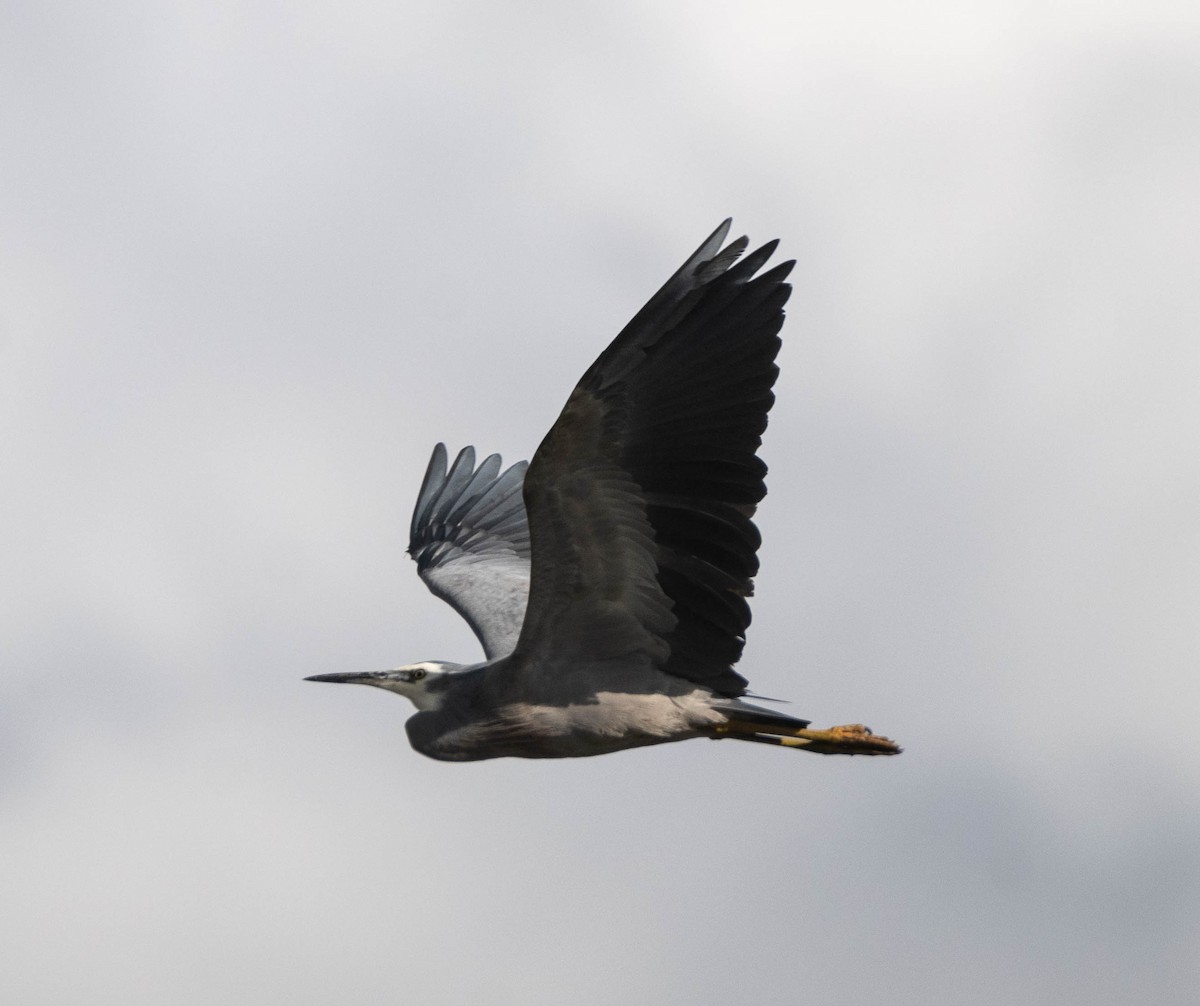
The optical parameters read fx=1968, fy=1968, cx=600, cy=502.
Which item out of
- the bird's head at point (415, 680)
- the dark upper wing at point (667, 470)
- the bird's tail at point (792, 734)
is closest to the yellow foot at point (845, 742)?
the bird's tail at point (792, 734)

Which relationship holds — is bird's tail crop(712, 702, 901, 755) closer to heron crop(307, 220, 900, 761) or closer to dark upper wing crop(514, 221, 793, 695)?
heron crop(307, 220, 900, 761)

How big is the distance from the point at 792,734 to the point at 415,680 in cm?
244

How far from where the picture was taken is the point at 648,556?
38.4 ft

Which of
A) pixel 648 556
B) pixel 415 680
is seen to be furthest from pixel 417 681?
pixel 648 556

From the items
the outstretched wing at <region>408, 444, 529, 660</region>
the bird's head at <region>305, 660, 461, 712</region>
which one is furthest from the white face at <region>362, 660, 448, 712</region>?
the outstretched wing at <region>408, 444, 529, 660</region>

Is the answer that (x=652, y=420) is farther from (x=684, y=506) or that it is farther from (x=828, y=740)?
Answer: (x=828, y=740)

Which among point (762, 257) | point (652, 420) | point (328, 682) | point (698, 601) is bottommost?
point (328, 682)

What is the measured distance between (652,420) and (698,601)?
4.01ft

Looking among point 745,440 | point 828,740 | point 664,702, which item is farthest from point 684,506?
point 828,740

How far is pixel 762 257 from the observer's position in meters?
11.2

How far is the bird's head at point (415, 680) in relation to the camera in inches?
494

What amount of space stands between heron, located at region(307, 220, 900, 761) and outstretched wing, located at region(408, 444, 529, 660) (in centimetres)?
197

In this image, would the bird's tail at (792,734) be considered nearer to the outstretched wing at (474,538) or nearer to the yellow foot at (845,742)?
the yellow foot at (845,742)

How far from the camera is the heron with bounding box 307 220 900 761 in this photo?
11.2 meters
